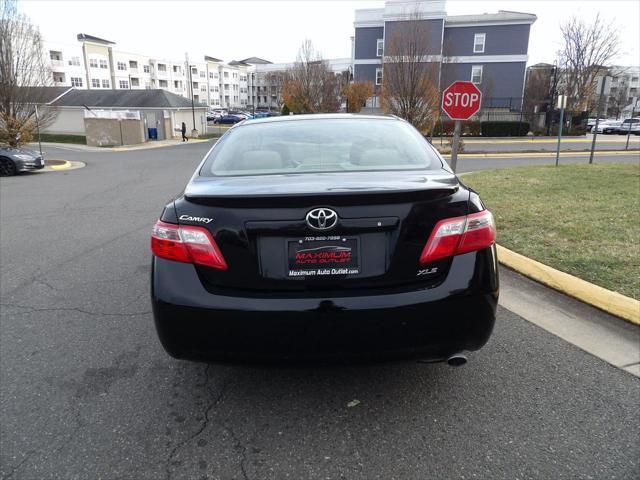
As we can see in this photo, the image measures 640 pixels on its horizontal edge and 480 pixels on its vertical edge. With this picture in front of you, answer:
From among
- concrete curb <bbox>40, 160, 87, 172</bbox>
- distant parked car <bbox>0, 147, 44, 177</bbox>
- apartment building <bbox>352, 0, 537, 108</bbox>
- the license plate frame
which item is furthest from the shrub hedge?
the license plate frame

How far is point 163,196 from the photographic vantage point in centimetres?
1056

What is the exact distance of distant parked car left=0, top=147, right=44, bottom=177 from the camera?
51.0 ft

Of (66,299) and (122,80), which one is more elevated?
(122,80)

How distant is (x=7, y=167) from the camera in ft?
51.5

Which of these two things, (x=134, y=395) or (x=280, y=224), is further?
(x=134, y=395)

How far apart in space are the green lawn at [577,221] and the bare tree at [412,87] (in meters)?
11.4

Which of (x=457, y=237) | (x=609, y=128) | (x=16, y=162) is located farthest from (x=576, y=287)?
(x=609, y=128)

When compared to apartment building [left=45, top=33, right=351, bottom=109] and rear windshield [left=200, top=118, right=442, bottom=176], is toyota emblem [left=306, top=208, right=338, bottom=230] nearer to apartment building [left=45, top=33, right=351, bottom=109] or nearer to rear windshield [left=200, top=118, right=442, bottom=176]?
rear windshield [left=200, top=118, right=442, bottom=176]

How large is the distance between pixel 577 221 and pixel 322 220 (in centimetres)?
520

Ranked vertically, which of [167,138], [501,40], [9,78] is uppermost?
[501,40]

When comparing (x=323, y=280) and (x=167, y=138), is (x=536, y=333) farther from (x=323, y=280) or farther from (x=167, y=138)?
(x=167, y=138)

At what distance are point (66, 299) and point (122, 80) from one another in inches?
3527

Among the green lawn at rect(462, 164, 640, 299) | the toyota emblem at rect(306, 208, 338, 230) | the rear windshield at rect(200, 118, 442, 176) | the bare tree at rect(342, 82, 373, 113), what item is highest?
the bare tree at rect(342, 82, 373, 113)

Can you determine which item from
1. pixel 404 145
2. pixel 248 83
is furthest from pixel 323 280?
pixel 248 83
